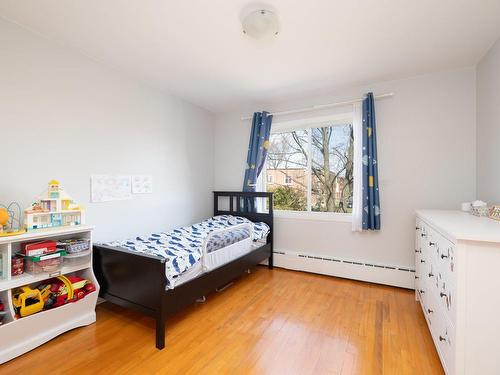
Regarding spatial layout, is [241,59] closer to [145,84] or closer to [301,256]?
[145,84]

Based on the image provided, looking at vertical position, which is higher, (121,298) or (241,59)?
(241,59)

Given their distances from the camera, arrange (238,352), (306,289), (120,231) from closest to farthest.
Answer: (238,352), (120,231), (306,289)

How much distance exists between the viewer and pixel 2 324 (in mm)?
1515

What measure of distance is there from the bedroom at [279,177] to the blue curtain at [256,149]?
0.09 feet

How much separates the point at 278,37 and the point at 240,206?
2.23 m

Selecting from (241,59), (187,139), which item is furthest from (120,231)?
(241,59)

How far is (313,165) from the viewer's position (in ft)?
10.8

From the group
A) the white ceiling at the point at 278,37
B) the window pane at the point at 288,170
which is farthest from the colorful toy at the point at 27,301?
the window pane at the point at 288,170

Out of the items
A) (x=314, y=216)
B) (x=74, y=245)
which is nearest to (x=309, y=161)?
(x=314, y=216)

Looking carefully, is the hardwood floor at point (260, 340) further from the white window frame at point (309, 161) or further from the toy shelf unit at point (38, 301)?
the white window frame at point (309, 161)

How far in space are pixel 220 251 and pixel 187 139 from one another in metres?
1.70

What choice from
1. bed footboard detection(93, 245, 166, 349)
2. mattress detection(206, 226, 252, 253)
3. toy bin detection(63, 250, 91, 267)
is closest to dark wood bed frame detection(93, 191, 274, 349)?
bed footboard detection(93, 245, 166, 349)

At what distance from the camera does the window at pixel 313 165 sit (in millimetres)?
3092

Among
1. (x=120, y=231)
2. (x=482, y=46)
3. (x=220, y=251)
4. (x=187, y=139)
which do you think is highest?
(x=482, y=46)
